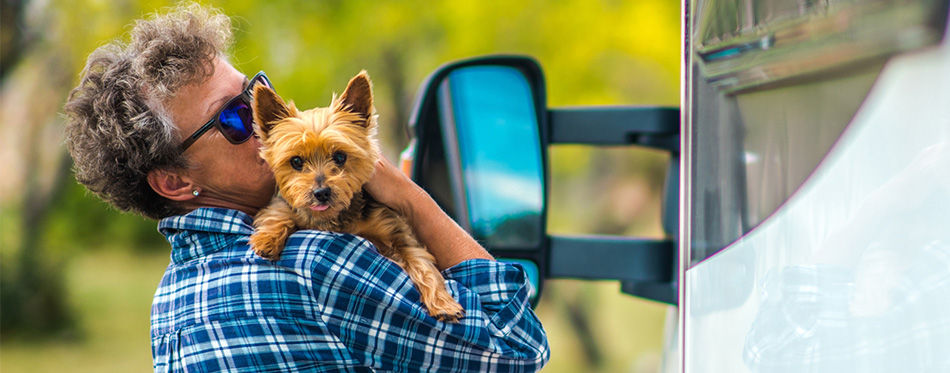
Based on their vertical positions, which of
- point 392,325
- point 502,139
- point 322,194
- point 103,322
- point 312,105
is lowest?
point 103,322

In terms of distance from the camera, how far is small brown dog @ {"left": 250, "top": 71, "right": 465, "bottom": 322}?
141cm

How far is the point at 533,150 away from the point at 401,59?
5.30m

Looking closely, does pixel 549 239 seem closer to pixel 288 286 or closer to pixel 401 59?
pixel 288 286

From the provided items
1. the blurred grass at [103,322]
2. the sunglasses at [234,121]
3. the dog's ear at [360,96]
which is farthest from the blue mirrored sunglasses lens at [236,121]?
the blurred grass at [103,322]

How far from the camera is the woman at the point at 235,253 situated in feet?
4.57

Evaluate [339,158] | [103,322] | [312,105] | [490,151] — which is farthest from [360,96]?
[103,322]

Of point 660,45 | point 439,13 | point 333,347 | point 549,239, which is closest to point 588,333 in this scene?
point 660,45

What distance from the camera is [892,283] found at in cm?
94

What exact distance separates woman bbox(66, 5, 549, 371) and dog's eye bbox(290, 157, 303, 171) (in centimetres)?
13

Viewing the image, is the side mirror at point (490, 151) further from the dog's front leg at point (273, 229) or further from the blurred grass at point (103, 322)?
the blurred grass at point (103, 322)

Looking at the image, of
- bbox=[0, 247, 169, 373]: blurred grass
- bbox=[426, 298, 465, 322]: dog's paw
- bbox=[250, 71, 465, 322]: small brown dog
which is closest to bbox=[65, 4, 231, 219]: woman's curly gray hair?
bbox=[250, 71, 465, 322]: small brown dog

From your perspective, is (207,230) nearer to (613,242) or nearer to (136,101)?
(136,101)

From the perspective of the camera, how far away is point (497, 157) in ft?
7.06

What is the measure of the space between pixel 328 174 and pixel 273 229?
0.51 ft
